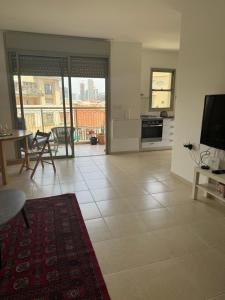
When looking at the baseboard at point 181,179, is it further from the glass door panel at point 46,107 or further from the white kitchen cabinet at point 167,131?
the glass door panel at point 46,107

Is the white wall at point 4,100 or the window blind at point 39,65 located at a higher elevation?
the window blind at point 39,65

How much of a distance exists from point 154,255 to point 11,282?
47.2 inches

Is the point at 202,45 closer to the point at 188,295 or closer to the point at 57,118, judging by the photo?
the point at 188,295

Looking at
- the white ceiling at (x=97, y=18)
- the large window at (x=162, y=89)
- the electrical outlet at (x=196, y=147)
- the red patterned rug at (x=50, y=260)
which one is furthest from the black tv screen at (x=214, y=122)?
the large window at (x=162, y=89)

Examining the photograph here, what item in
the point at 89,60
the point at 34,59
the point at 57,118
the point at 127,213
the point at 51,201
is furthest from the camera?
the point at 57,118

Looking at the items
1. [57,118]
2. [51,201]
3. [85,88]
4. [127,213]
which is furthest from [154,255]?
[85,88]

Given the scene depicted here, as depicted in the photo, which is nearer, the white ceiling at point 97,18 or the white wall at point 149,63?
the white ceiling at point 97,18

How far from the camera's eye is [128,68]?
515cm

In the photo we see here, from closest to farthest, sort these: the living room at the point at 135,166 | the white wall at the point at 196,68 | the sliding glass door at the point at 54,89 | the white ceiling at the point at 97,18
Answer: the living room at the point at 135,166 < the white wall at the point at 196,68 < the white ceiling at the point at 97,18 < the sliding glass door at the point at 54,89

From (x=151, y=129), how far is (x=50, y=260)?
14.5 feet

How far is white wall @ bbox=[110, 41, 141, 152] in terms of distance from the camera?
5.04m

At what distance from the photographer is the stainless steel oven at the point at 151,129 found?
5578 mm

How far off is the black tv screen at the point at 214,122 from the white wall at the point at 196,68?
20cm

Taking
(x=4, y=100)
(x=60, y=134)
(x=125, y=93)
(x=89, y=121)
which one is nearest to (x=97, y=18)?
(x=125, y=93)
